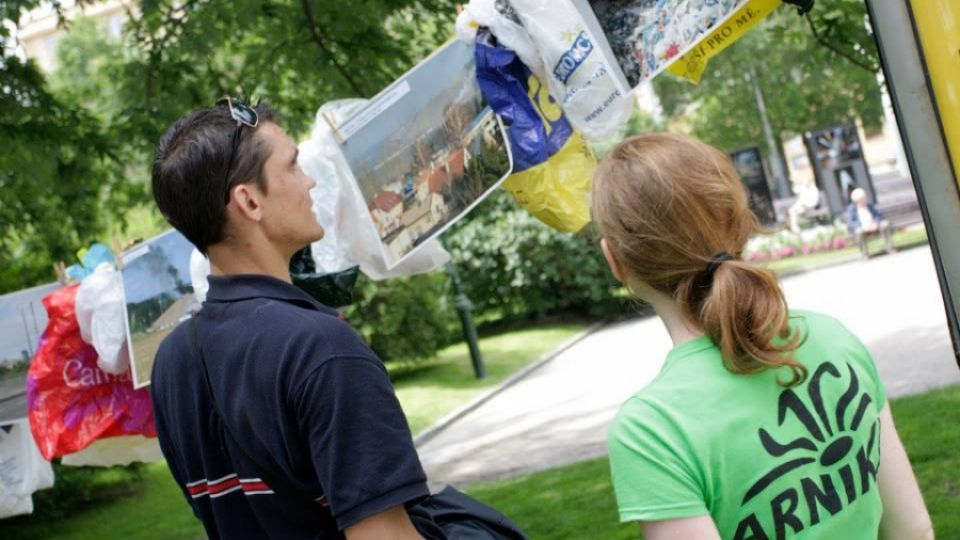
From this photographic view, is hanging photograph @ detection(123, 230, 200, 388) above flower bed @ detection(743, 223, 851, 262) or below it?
above

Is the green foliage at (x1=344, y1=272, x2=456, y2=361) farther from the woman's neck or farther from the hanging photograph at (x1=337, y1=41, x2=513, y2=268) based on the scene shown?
the woman's neck

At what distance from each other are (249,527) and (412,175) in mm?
1828

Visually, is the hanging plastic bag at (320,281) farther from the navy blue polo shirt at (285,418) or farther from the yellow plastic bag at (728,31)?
the navy blue polo shirt at (285,418)

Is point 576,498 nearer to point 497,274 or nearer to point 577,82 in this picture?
point 577,82

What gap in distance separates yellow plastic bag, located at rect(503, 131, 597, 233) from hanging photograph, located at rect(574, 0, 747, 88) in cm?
40

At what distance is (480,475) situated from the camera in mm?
9930

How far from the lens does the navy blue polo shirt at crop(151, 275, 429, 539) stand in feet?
5.83

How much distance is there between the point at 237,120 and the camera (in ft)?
6.76

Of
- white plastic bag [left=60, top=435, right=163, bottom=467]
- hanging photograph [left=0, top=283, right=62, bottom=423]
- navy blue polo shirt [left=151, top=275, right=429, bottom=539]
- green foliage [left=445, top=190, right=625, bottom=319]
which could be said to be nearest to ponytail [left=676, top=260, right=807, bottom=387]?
navy blue polo shirt [left=151, top=275, right=429, bottom=539]

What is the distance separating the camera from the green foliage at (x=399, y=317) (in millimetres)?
17562

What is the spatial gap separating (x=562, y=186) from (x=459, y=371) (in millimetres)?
14763

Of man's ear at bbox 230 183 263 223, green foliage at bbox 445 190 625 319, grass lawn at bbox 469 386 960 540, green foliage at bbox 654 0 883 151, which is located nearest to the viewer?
man's ear at bbox 230 183 263 223

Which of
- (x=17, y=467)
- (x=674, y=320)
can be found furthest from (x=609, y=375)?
(x=674, y=320)

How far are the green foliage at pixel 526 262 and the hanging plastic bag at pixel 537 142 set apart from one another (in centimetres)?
1765
